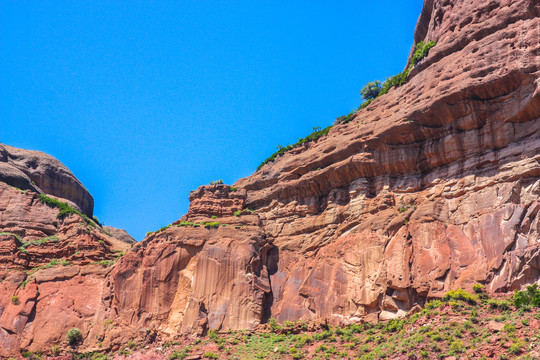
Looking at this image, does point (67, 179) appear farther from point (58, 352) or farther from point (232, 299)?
point (232, 299)

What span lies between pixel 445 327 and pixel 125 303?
25.8 metres

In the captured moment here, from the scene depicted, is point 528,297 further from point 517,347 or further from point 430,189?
point 430,189

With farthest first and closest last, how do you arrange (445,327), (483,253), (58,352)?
(58,352) < (483,253) < (445,327)

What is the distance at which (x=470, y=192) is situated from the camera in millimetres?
44125

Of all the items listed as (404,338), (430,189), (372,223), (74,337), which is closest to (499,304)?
(404,338)

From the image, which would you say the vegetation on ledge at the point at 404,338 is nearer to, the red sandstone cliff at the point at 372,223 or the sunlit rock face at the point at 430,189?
the red sandstone cliff at the point at 372,223

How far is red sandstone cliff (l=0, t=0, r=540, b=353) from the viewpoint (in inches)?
1663

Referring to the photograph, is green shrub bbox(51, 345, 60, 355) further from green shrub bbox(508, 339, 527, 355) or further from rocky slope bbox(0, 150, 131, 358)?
green shrub bbox(508, 339, 527, 355)

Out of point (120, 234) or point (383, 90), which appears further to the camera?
point (120, 234)

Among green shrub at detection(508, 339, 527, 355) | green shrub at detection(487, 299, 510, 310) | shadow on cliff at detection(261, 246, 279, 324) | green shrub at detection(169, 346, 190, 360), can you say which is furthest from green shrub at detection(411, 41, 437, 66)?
green shrub at detection(169, 346, 190, 360)

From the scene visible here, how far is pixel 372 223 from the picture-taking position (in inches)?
1893

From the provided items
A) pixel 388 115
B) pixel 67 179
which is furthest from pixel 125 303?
pixel 67 179

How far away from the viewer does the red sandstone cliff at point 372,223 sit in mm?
42250

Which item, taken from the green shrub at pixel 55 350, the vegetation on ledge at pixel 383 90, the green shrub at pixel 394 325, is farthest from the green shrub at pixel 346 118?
the green shrub at pixel 55 350
